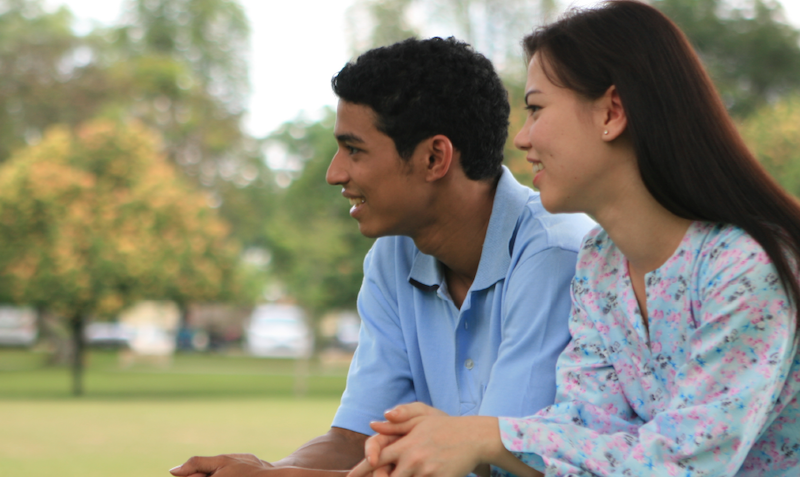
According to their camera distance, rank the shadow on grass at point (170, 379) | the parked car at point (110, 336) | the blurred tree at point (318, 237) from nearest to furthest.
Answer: the shadow on grass at point (170, 379), the blurred tree at point (318, 237), the parked car at point (110, 336)

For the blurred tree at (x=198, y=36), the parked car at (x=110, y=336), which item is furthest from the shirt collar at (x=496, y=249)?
the parked car at (x=110, y=336)

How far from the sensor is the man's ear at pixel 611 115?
5.96 feet

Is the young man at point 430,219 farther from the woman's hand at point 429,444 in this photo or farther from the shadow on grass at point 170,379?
the shadow on grass at point 170,379

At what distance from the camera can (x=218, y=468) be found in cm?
199

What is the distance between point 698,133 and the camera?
1739 millimetres

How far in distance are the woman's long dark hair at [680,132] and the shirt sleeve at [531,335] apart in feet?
1.35

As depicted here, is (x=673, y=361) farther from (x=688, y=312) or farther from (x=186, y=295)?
(x=186, y=295)

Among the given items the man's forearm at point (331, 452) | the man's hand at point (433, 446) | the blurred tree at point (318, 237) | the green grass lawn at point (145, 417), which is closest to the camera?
the man's hand at point (433, 446)

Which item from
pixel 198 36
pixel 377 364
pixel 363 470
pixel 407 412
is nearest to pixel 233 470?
pixel 363 470

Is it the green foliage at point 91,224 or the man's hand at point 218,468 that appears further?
the green foliage at point 91,224

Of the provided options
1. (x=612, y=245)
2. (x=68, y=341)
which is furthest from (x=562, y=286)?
(x=68, y=341)

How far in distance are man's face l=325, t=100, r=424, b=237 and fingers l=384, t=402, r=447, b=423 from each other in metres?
0.73

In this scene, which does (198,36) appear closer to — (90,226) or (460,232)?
(90,226)

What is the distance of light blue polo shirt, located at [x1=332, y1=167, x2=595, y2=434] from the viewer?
2.07 m
